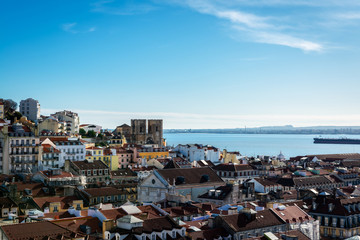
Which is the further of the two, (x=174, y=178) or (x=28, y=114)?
(x=28, y=114)

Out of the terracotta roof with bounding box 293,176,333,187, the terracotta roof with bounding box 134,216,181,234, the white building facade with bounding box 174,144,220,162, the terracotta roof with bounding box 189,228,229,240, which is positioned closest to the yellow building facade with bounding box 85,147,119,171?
the white building facade with bounding box 174,144,220,162

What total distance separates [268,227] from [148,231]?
42.3ft

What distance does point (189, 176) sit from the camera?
71750mm

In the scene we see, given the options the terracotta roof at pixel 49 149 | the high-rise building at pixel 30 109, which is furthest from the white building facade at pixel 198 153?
the terracotta roof at pixel 49 149

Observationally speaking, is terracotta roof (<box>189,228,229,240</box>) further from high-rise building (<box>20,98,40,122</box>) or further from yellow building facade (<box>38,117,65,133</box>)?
high-rise building (<box>20,98,40,122</box>)

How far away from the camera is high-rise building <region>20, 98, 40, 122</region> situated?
461 ft

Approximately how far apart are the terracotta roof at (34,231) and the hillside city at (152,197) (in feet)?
0.21

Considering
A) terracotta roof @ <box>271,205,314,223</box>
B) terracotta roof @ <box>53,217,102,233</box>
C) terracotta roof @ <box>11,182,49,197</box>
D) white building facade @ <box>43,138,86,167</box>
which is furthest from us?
white building facade @ <box>43,138,86,167</box>

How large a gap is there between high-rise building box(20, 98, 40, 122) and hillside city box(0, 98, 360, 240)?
11.2 m

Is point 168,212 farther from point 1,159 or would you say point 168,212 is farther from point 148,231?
point 1,159

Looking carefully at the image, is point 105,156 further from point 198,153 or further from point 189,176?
point 189,176

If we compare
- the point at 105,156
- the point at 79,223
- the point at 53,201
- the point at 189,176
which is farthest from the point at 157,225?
the point at 105,156

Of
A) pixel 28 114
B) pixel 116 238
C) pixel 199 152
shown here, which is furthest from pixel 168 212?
pixel 28 114

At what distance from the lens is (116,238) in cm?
3384
